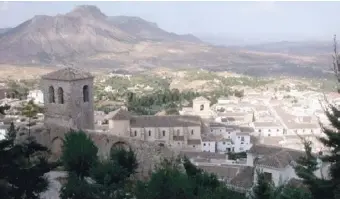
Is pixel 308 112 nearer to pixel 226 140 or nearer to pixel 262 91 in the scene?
pixel 226 140

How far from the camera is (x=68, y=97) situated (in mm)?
17000

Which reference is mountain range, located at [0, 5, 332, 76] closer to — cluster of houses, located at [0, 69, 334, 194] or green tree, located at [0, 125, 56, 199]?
cluster of houses, located at [0, 69, 334, 194]

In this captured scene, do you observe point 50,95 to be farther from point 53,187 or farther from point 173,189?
point 173,189

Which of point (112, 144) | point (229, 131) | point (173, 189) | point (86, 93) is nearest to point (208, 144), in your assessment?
point (229, 131)

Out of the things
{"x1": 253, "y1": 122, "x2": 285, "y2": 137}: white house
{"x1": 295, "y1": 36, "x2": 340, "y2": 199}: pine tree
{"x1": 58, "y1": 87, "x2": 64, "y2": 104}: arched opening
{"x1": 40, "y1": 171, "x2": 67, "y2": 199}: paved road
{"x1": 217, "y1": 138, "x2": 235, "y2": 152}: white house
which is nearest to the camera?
{"x1": 295, "y1": 36, "x2": 340, "y2": 199}: pine tree

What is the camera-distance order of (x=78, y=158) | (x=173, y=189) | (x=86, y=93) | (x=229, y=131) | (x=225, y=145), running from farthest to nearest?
(x=229, y=131)
(x=225, y=145)
(x=86, y=93)
(x=78, y=158)
(x=173, y=189)

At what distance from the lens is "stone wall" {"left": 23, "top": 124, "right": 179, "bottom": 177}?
14.8 meters

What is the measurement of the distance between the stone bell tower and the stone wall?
0.40 meters

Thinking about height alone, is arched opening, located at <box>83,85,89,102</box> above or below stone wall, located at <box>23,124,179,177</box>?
above

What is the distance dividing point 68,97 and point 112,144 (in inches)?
105

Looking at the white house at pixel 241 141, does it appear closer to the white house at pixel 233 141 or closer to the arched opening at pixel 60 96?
the white house at pixel 233 141

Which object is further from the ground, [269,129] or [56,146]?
[56,146]

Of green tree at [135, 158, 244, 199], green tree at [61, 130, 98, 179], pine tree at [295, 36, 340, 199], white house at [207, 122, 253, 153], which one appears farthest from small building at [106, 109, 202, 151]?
pine tree at [295, 36, 340, 199]

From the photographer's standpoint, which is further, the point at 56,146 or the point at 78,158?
the point at 56,146
